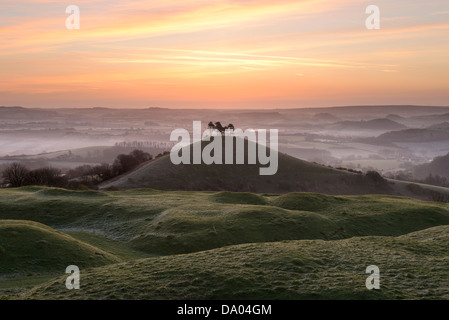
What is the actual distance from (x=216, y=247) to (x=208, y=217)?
6692 mm

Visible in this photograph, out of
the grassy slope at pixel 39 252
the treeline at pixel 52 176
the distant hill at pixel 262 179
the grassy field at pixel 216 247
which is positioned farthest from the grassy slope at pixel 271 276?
the distant hill at pixel 262 179

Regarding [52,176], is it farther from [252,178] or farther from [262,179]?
[262,179]

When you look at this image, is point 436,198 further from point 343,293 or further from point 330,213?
point 343,293

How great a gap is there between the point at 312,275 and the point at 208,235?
16911 millimetres

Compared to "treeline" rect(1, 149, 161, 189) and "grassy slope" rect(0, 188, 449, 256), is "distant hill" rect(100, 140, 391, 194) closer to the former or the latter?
"treeline" rect(1, 149, 161, 189)

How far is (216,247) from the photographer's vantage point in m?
31.3

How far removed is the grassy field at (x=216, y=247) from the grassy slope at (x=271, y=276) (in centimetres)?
5

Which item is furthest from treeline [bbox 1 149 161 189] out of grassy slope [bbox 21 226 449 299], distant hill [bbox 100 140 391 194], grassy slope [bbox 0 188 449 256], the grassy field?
grassy slope [bbox 21 226 449 299]

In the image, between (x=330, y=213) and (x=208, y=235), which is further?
(x=330, y=213)

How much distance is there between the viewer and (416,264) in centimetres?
1880

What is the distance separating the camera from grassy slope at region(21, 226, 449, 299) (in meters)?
15.3

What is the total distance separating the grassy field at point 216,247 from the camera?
16000 mm
